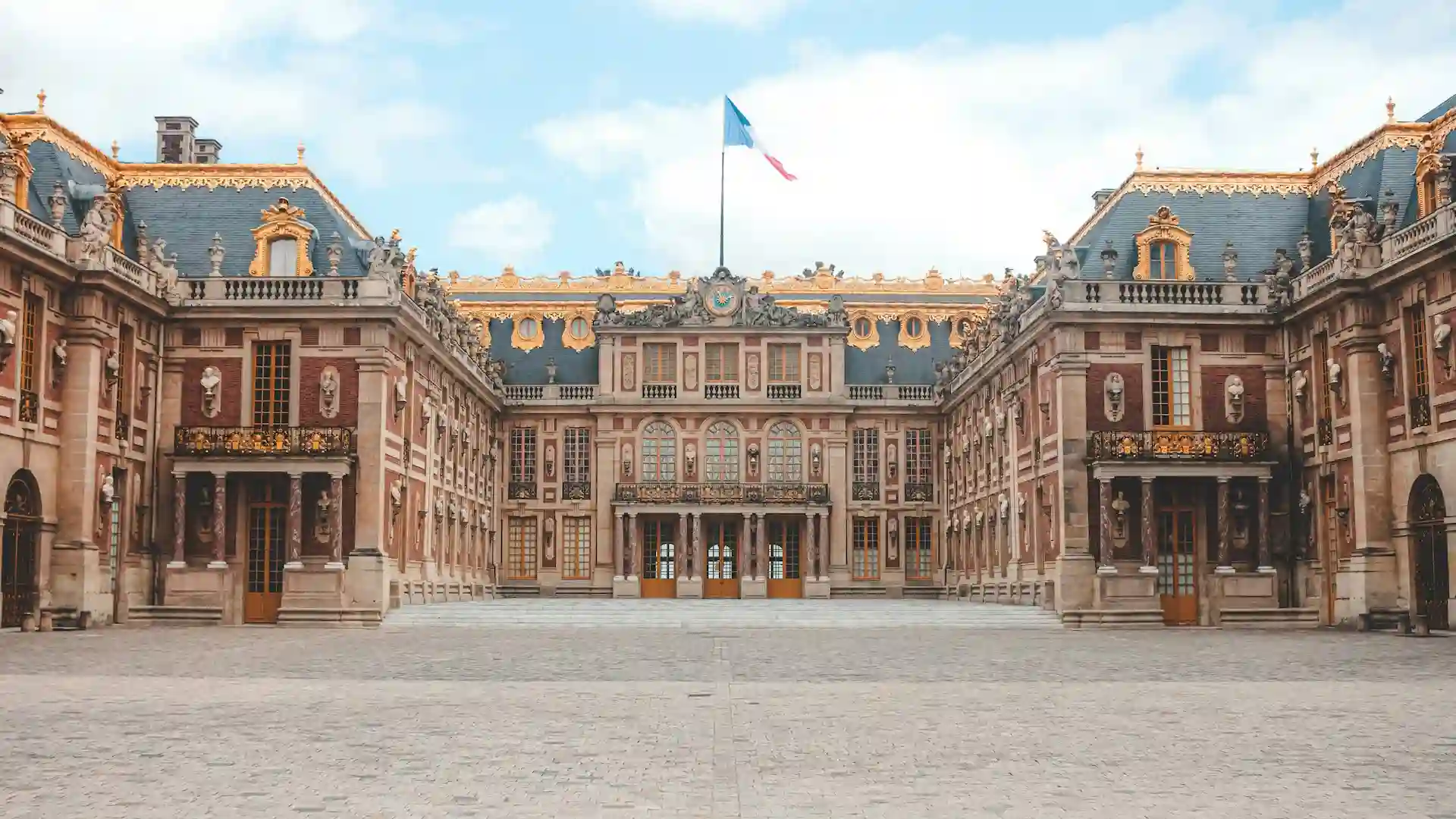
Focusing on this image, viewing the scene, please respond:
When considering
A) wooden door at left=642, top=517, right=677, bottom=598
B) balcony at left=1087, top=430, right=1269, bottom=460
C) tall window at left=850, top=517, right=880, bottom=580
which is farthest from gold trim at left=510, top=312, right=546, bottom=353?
balcony at left=1087, top=430, right=1269, bottom=460

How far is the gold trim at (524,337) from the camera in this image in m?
65.1

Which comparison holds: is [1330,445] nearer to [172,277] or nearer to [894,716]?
[894,716]

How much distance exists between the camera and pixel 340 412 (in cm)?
3859

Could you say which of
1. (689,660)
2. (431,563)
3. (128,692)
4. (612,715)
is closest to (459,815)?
(612,715)

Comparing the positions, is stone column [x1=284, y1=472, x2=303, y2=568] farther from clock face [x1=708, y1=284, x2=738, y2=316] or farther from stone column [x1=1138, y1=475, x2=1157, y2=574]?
clock face [x1=708, y1=284, x2=738, y2=316]

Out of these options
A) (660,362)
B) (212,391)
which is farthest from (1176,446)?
(660,362)

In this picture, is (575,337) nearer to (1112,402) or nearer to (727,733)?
(1112,402)

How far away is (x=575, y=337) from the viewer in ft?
214

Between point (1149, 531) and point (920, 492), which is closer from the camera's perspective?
point (1149, 531)

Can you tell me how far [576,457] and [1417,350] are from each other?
36843mm

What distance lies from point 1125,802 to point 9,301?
28.5 metres

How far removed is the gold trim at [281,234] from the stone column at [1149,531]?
73.7 feet

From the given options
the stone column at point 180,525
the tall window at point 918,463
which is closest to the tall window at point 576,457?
the tall window at point 918,463

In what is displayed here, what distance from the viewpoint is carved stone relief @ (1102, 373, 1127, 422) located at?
1524 inches
